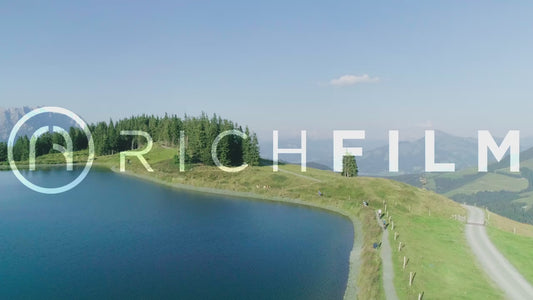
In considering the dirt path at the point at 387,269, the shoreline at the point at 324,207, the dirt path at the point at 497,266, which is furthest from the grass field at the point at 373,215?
the dirt path at the point at 497,266

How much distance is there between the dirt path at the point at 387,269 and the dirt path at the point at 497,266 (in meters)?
10.6

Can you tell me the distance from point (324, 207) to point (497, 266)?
141 feet

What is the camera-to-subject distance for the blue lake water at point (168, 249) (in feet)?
116

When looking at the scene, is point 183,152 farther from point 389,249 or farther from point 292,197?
point 389,249

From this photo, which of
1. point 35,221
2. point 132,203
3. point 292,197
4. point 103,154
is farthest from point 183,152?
point 103,154

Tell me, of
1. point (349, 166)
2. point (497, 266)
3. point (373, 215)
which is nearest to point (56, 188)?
point (373, 215)

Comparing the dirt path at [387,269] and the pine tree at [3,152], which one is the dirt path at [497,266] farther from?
the pine tree at [3,152]

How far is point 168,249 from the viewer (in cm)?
4753

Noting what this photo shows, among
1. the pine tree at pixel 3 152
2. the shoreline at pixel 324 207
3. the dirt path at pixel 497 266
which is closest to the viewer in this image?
the dirt path at pixel 497 266

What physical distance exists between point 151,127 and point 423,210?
6163 inches

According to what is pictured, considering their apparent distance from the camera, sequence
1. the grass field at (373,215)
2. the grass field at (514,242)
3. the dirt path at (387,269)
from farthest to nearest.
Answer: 1. the grass field at (514,242)
2. the grass field at (373,215)
3. the dirt path at (387,269)

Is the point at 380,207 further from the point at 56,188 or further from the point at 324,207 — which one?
the point at 56,188

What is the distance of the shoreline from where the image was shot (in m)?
37.6

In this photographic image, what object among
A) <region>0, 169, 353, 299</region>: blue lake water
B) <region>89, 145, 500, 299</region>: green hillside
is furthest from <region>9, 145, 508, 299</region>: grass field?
<region>0, 169, 353, 299</region>: blue lake water
